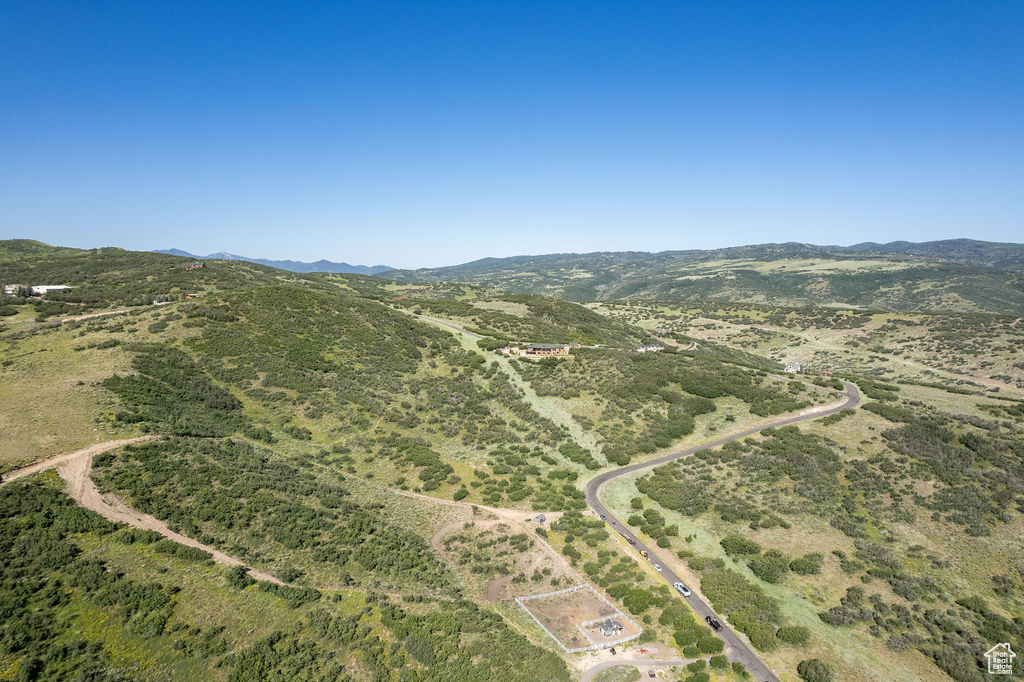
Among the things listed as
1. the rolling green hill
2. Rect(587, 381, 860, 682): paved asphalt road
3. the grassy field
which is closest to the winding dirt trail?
the rolling green hill

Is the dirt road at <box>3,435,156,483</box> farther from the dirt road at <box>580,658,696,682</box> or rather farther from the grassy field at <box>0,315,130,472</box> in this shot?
the dirt road at <box>580,658,696,682</box>

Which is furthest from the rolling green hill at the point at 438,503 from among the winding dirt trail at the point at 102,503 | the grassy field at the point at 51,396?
the winding dirt trail at the point at 102,503

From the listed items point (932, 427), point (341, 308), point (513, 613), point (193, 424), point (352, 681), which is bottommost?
point (513, 613)

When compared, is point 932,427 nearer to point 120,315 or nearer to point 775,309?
point 120,315

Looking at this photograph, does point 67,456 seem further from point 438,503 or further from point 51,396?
point 438,503

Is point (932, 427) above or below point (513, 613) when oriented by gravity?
above

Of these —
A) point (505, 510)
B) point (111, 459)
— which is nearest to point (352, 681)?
point (505, 510)

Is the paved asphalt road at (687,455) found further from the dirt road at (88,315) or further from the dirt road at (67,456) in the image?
the dirt road at (88,315)
